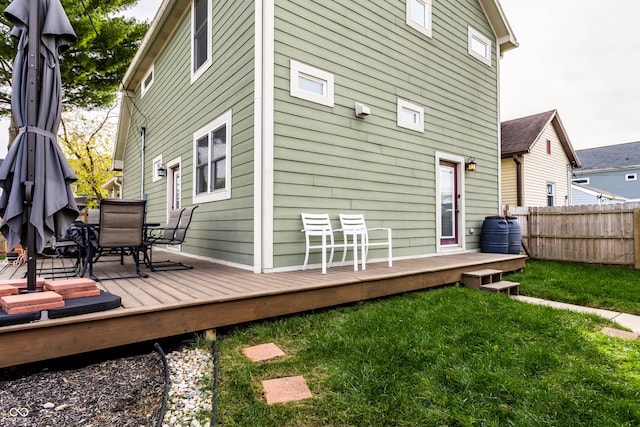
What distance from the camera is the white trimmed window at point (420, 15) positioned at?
237 inches

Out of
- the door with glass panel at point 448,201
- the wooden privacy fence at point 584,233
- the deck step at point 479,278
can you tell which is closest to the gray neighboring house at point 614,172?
the wooden privacy fence at point 584,233

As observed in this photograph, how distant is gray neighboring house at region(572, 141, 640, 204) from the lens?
23.8 metres

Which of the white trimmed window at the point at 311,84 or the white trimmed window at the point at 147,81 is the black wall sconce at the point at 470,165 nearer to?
the white trimmed window at the point at 311,84

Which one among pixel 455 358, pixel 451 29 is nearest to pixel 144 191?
pixel 451 29

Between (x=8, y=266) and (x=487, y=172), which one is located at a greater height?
(x=487, y=172)

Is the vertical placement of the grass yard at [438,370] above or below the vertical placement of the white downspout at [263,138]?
below

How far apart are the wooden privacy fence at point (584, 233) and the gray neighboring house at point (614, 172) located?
19455 mm

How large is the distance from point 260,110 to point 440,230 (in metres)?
4.15

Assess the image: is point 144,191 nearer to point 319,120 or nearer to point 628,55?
point 319,120

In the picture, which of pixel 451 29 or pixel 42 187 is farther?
pixel 451 29

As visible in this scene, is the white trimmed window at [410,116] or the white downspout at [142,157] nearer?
the white trimmed window at [410,116]

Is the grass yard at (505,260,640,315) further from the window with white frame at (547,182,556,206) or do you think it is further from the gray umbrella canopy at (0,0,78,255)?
the window with white frame at (547,182,556,206)

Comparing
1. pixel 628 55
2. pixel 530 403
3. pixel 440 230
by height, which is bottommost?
pixel 530 403

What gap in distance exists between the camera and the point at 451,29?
6.81 m
